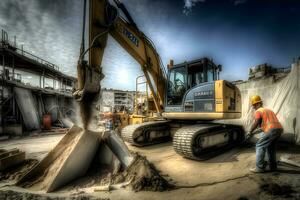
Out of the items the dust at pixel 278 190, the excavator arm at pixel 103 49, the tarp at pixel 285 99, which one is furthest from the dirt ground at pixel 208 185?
the tarp at pixel 285 99

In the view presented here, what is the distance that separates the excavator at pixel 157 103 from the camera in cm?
349

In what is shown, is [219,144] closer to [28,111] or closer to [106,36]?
[106,36]

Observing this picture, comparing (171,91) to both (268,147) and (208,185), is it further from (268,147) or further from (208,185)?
(208,185)

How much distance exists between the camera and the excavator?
3.49 metres

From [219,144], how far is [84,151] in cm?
416

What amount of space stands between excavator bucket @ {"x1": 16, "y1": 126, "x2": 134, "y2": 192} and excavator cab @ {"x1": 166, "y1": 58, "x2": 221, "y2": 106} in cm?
Answer: 283

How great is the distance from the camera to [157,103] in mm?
6590

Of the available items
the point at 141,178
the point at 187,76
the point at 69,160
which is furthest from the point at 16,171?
the point at 187,76

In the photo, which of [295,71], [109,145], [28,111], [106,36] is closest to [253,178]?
[109,145]

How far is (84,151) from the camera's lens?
3689mm

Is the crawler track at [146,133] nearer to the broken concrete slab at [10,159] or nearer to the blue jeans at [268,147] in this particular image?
the broken concrete slab at [10,159]

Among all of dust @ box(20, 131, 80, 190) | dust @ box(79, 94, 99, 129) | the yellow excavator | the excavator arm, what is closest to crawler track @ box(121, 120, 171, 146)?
the yellow excavator

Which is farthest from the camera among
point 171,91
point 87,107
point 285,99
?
point 285,99

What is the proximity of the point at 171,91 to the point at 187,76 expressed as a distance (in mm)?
792
